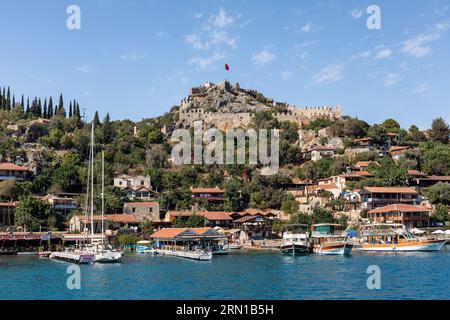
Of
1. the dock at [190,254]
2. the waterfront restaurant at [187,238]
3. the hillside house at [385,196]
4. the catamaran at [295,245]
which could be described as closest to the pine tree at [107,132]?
the waterfront restaurant at [187,238]

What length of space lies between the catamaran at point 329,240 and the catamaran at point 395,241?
2.49 meters

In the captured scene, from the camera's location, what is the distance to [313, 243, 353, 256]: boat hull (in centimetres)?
4794

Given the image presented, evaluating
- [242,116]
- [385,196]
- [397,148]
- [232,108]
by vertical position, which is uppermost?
[232,108]

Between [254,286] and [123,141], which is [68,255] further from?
[123,141]

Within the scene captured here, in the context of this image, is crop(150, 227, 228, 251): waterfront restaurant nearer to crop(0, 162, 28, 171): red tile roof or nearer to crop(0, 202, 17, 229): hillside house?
crop(0, 202, 17, 229): hillside house

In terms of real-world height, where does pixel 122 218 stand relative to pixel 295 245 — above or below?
above

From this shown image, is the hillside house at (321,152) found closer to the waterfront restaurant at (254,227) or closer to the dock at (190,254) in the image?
the waterfront restaurant at (254,227)

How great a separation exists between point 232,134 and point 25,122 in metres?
35.0

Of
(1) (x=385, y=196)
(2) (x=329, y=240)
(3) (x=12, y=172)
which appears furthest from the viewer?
(3) (x=12, y=172)

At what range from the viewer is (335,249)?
48969 millimetres

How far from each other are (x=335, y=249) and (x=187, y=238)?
15.4m

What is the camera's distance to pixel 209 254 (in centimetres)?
4619

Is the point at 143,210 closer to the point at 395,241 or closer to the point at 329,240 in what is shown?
the point at 329,240

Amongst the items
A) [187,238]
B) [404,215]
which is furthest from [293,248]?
[404,215]
